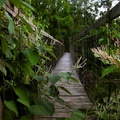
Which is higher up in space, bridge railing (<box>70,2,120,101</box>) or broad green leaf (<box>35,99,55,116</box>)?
bridge railing (<box>70,2,120,101</box>)

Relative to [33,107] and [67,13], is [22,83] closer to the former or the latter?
[33,107]

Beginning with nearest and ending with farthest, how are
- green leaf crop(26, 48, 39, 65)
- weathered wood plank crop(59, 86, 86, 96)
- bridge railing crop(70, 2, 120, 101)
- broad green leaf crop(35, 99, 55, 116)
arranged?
green leaf crop(26, 48, 39, 65), broad green leaf crop(35, 99, 55, 116), bridge railing crop(70, 2, 120, 101), weathered wood plank crop(59, 86, 86, 96)

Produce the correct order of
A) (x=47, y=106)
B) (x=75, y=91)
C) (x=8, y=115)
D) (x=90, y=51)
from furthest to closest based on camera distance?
(x=75, y=91)
(x=90, y=51)
(x=47, y=106)
(x=8, y=115)

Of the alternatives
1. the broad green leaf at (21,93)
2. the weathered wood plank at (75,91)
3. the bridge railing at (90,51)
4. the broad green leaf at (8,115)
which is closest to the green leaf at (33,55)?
the broad green leaf at (21,93)

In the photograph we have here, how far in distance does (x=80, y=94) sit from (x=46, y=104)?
1.71m

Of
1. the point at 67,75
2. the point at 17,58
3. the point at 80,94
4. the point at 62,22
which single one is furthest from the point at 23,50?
the point at 62,22

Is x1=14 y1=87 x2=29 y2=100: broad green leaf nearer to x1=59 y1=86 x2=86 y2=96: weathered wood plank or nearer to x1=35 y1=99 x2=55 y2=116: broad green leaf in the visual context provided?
x1=35 y1=99 x2=55 y2=116: broad green leaf

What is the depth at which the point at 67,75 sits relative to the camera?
3.76 ft

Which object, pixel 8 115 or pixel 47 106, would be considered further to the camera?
pixel 47 106

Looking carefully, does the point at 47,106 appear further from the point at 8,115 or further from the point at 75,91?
the point at 75,91

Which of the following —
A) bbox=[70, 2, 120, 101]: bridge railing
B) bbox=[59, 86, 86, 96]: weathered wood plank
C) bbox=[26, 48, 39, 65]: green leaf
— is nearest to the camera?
bbox=[26, 48, 39, 65]: green leaf

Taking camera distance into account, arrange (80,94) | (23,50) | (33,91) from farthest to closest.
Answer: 1. (80,94)
2. (33,91)
3. (23,50)

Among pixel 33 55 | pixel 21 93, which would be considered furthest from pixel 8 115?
pixel 33 55

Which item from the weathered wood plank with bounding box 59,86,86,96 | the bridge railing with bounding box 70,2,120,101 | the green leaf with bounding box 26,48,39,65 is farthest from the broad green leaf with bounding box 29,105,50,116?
the weathered wood plank with bounding box 59,86,86,96
